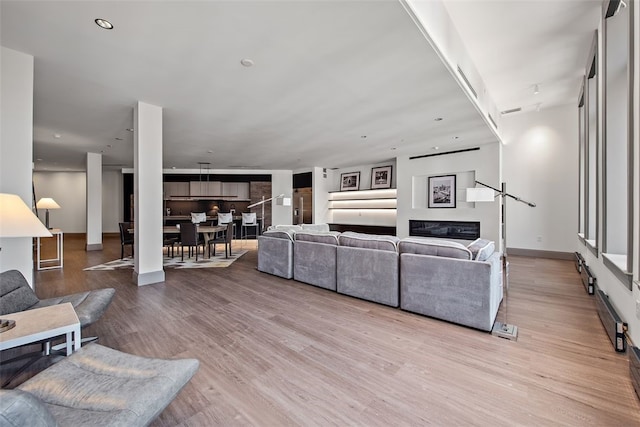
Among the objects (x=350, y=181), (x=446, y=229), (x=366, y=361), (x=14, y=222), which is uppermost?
(x=350, y=181)

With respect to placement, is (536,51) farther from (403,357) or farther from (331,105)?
(403,357)

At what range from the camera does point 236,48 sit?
2.63 m

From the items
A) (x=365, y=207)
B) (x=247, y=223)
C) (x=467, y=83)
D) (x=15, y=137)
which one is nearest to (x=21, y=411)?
(x=15, y=137)

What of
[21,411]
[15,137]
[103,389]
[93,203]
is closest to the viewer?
[21,411]

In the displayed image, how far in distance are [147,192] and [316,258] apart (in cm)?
272

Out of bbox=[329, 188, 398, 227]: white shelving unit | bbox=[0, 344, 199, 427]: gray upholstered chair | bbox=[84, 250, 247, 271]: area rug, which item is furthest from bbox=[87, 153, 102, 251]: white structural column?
bbox=[0, 344, 199, 427]: gray upholstered chair

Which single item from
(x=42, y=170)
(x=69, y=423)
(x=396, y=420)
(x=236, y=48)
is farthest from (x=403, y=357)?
(x=42, y=170)

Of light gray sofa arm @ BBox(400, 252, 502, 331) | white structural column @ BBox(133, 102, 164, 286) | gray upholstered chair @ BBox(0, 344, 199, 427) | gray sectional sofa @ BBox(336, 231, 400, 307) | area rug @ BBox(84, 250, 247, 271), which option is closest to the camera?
gray upholstered chair @ BBox(0, 344, 199, 427)

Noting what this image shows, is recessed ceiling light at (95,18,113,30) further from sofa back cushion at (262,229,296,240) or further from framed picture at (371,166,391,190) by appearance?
framed picture at (371,166,391,190)

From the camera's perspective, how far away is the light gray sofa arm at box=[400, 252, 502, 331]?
2576mm

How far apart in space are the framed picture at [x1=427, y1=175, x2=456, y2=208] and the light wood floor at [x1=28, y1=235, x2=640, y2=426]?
374cm

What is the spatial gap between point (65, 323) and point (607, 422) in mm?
3190

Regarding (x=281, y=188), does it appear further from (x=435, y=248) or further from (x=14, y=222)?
(x=14, y=222)

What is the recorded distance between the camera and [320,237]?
405 cm
